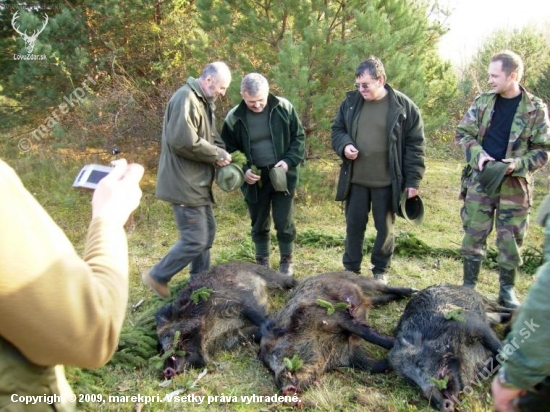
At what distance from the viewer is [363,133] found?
16.5 feet

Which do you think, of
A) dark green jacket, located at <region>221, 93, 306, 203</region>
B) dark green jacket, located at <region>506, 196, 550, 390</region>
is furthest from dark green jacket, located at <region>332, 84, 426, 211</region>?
dark green jacket, located at <region>506, 196, 550, 390</region>

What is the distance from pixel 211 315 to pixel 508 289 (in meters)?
3.22

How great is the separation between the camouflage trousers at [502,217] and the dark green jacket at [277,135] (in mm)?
2053

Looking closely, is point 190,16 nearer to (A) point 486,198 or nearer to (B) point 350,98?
(B) point 350,98

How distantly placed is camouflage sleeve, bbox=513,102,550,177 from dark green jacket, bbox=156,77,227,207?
3055 millimetres

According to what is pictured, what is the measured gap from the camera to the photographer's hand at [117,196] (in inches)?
54.5

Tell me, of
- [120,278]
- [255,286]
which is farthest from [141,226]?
[120,278]

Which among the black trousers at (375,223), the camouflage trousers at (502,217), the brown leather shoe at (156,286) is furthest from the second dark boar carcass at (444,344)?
the brown leather shoe at (156,286)

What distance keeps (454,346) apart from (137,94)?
27.0 ft

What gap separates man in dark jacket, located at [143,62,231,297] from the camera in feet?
14.9

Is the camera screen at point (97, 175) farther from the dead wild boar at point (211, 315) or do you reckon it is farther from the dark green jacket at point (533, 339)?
the dead wild boar at point (211, 315)

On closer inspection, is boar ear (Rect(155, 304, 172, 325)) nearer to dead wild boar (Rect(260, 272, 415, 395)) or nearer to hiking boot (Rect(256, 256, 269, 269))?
dead wild boar (Rect(260, 272, 415, 395))

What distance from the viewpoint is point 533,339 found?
1606 millimetres

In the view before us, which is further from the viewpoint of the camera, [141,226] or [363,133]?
[141,226]
